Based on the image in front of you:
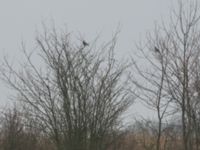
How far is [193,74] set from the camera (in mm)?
12812

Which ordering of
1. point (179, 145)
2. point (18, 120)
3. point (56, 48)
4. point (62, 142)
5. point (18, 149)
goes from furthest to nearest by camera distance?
point (179, 145)
point (18, 149)
point (18, 120)
point (56, 48)
point (62, 142)

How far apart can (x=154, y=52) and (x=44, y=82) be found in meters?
3.57

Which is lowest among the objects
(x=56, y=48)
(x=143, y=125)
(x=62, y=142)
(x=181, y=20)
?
(x=62, y=142)

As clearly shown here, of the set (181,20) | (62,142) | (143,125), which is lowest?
(62,142)

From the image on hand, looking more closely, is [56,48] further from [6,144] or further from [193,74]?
[6,144]

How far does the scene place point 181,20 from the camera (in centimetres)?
1380

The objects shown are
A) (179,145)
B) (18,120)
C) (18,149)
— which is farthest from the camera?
(179,145)

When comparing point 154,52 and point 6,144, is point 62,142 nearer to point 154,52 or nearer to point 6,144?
point 154,52

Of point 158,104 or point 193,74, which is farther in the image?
point 158,104

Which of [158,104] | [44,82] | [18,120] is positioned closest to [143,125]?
[158,104]

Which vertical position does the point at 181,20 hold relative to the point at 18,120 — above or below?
above

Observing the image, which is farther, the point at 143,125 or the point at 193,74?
the point at 143,125

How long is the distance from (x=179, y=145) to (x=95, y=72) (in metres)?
8.00

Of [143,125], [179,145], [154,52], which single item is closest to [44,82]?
[154,52]
